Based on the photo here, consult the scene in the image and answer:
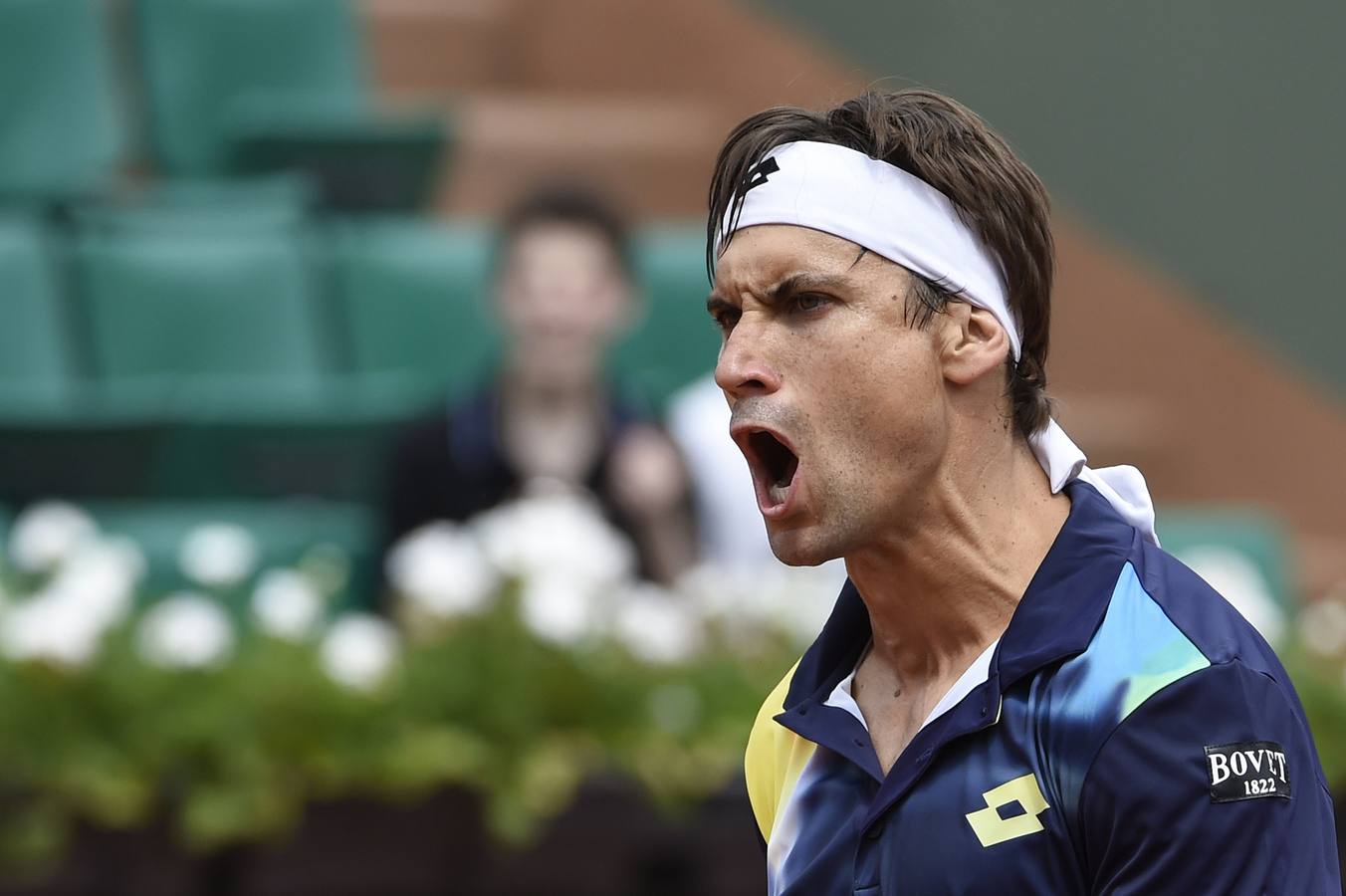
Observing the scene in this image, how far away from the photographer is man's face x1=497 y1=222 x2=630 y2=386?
4484mm

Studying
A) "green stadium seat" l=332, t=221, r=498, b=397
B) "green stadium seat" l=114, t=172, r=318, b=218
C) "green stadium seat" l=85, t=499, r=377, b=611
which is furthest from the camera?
"green stadium seat" l=114, t=172, r=318, b=218

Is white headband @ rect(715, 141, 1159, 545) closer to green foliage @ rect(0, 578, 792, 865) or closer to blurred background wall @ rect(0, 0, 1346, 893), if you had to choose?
green foliage @ rect(0, 578, 792, 865)

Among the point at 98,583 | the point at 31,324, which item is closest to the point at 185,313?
the point at 31,324

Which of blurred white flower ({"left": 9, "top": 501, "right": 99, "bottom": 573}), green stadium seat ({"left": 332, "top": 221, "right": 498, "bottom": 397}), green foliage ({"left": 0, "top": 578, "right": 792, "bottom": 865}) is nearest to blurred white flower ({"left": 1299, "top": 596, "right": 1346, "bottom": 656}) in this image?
green foliage ({"left": 0, "top": 578, "right": 792, "bottom": 865})

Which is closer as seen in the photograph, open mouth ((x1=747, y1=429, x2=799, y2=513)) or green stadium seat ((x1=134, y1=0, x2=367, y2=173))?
open mouth ((x1=747, y1=429, x2=799, y2=513))

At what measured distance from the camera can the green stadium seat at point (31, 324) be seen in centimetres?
565

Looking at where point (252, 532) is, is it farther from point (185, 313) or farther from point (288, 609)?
point (185, 313)

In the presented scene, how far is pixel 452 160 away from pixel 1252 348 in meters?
2.80

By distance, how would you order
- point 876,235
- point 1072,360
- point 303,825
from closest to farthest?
point 876,235
point 303,825
point 1072,360

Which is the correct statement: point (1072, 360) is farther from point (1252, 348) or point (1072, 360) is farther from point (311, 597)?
point (311, 597)

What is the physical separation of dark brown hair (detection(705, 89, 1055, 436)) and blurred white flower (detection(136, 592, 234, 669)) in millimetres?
1970

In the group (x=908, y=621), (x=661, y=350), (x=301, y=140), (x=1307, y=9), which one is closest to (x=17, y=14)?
(x=301, y=140)

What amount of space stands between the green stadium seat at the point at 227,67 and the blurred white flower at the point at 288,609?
3.41 m

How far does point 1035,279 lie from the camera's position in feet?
5.18
